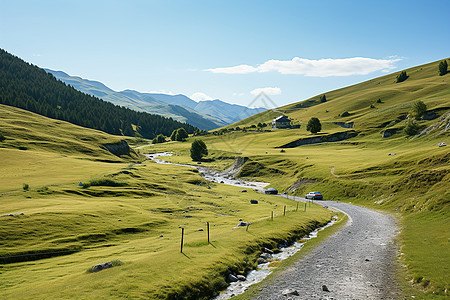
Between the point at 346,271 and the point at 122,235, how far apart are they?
30.3 meters

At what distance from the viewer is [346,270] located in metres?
27.5

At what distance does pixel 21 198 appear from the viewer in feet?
170

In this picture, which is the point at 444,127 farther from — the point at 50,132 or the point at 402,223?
the point at 50,132

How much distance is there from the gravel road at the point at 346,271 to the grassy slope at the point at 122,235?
5416mm

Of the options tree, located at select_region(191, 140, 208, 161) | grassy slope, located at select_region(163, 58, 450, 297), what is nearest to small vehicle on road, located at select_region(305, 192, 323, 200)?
grassy slope, located at select_region(163, 58, 450, 297)

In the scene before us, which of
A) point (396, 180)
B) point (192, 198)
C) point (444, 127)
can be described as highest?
point (444, 127)

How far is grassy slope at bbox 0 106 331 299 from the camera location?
22.1m

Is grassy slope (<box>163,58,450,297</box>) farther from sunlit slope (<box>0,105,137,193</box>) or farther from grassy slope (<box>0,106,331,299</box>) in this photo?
sunlit slope (<box>0,105,137,193</box>)

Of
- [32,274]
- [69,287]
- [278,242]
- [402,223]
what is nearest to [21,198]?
[32,274]

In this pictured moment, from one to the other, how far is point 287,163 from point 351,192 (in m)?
48.2

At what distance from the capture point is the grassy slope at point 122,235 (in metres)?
22.1

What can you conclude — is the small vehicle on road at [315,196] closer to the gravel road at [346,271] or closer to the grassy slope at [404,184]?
the grassy slope at [404,184]

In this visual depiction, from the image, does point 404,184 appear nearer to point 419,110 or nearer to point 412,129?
point 412,129


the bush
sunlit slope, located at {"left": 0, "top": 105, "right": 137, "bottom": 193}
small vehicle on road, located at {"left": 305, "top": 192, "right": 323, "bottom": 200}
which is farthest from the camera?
the bush
